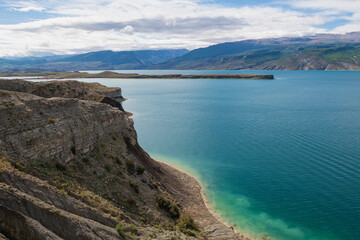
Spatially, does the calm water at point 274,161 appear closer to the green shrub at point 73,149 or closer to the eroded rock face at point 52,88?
the green shrub at point 73,149

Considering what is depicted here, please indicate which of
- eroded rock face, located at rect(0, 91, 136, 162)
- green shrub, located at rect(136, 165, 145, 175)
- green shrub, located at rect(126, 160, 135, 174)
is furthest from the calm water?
eroded rock face, located at rect(0, 91, 136, 162)

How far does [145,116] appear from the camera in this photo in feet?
382

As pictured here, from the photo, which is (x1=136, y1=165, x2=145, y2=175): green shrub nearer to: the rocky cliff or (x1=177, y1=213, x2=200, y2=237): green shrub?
the rocky cliff

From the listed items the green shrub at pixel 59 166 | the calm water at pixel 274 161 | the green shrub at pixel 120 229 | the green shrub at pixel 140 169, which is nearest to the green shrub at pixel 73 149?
the green shrub at pixel 59 166

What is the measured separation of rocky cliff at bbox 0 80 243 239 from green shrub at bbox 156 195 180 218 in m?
0.12

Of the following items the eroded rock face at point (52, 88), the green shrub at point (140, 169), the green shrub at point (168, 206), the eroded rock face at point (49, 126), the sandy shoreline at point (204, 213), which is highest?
the eroded rock face at point (52, 88)

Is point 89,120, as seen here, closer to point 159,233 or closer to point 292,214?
point 159,233

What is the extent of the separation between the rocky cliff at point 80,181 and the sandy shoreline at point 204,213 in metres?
0.16

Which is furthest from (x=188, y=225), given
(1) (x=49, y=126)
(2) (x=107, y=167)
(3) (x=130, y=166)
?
(1) (x=49, y=126)

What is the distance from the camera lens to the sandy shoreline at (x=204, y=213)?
33.5 meters

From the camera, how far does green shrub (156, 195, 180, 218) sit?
34031mm

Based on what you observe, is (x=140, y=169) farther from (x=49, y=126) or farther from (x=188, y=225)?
(x=49, y=126)

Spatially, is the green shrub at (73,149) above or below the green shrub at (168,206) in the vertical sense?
above

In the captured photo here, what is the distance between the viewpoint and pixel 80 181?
29.1 m
